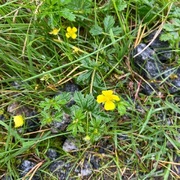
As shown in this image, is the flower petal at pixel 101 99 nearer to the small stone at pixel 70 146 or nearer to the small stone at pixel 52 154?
the small stone at pixel 70 146

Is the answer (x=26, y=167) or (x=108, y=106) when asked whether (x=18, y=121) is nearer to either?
(x=26, y=167)

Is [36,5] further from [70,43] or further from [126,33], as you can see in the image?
[126,33]

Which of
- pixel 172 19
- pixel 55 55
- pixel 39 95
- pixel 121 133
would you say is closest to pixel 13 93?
pixel 39 95

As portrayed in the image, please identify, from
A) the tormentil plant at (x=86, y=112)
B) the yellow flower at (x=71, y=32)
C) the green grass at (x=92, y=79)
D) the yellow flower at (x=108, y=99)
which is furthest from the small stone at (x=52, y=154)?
the yellow flower at (x=71, y=32)

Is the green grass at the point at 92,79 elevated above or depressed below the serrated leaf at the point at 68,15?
below

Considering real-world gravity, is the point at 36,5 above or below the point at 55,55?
above
